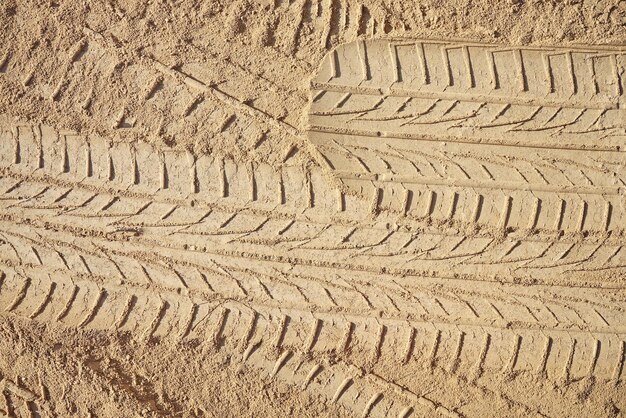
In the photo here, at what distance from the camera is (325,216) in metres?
3.20

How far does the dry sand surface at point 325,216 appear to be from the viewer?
10.3 feet

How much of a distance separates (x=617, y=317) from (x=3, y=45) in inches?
149

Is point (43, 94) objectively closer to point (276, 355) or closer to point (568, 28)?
point (276, 355)

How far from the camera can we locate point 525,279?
3.14 m

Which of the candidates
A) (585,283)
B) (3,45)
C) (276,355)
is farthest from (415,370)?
(3,45)

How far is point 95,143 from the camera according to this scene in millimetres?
3258

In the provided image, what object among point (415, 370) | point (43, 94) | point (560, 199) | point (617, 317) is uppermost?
point (43, 94)

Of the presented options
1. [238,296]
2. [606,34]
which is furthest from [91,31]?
[606,34]

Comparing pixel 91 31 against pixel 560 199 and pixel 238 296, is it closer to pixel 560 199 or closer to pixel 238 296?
pixel 238 296

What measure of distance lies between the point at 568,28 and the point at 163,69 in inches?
91.0

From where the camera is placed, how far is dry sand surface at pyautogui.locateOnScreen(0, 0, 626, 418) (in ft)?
10.3

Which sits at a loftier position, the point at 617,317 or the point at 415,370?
the point at 617,317

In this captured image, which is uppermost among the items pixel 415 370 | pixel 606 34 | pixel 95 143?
pixel 606 34

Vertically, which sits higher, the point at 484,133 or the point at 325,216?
the point at 484,133
